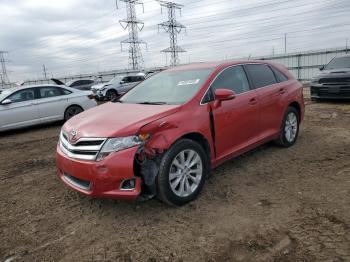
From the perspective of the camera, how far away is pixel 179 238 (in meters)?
3.09

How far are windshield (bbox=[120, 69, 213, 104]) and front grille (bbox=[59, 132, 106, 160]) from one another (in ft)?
3.73

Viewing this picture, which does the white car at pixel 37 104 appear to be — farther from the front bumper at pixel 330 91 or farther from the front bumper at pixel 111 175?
the front bumper at pixel 330 91

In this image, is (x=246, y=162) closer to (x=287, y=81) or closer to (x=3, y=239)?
(x=287, y=81)

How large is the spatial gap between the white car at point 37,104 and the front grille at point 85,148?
6.60 m

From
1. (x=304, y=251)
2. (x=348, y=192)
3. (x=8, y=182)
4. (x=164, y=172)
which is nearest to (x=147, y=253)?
(x=164, y=172)

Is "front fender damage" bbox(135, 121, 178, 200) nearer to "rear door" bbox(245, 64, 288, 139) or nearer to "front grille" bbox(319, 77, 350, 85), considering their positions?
"rear door" bbox(245, 64, 288, 139)

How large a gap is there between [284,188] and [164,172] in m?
1.66

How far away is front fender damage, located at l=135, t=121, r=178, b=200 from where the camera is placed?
3.38 m

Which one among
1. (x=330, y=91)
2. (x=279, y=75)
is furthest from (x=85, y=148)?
(x=330, y=91)

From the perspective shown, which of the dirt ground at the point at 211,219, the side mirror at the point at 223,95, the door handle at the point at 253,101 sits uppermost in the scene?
the side mirror at the point at 223,95

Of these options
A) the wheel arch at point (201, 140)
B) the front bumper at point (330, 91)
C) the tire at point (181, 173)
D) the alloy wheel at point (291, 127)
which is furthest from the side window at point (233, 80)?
the front bumper at point (330, 91)

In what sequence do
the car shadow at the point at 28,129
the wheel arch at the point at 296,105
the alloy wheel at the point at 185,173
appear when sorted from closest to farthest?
the alloy wheel at the point at 185,173 < the wheel arch at the point at 296,105 < the car shadow at the point at 28,129

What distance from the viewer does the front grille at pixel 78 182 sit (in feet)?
11.5

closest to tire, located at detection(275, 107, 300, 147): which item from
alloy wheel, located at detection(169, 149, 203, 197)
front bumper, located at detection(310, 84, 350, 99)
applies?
alloy wheel, located at detection(169, 149, 203, 197)
